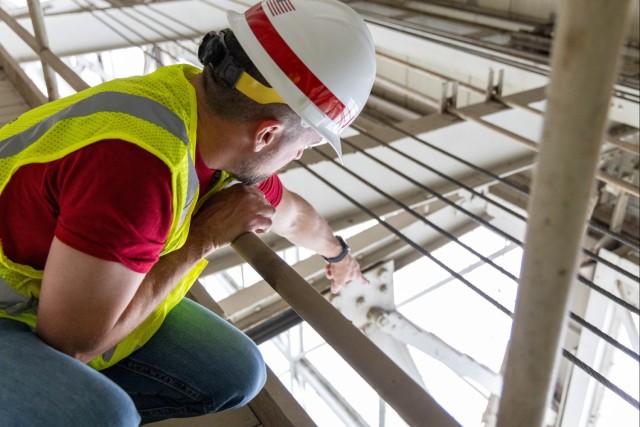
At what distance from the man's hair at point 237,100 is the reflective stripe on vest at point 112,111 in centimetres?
10

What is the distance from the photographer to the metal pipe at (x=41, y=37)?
1.97 metres

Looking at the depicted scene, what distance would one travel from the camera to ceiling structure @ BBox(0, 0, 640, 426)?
2.29 m

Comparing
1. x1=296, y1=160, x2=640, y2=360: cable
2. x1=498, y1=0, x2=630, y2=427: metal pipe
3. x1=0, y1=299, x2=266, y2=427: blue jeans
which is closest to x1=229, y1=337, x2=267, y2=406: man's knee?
x1=0, y1=299, x2=266, y2=427: blue jeans

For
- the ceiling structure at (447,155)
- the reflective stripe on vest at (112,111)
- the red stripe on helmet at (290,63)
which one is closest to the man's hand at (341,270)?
the ceiling structure at (447,155)

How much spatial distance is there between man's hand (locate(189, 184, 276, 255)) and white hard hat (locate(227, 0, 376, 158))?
18cm

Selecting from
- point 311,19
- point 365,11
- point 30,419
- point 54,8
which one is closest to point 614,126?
point 365,11

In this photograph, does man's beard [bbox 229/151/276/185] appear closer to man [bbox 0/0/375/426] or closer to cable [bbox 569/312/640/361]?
man [bbox 0/0/375/426]

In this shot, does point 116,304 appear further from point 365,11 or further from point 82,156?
point 365,11

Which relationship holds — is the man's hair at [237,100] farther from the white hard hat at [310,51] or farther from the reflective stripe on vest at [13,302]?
the reflective stripe on vest at [13,302]

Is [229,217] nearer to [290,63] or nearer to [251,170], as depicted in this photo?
[251,170]

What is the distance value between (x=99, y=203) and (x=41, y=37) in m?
1.55

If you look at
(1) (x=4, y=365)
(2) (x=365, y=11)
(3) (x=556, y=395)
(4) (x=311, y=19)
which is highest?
(4) (x=311, y=19)

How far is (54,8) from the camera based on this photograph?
4566 millimetres

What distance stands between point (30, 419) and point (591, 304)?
11.6ft
